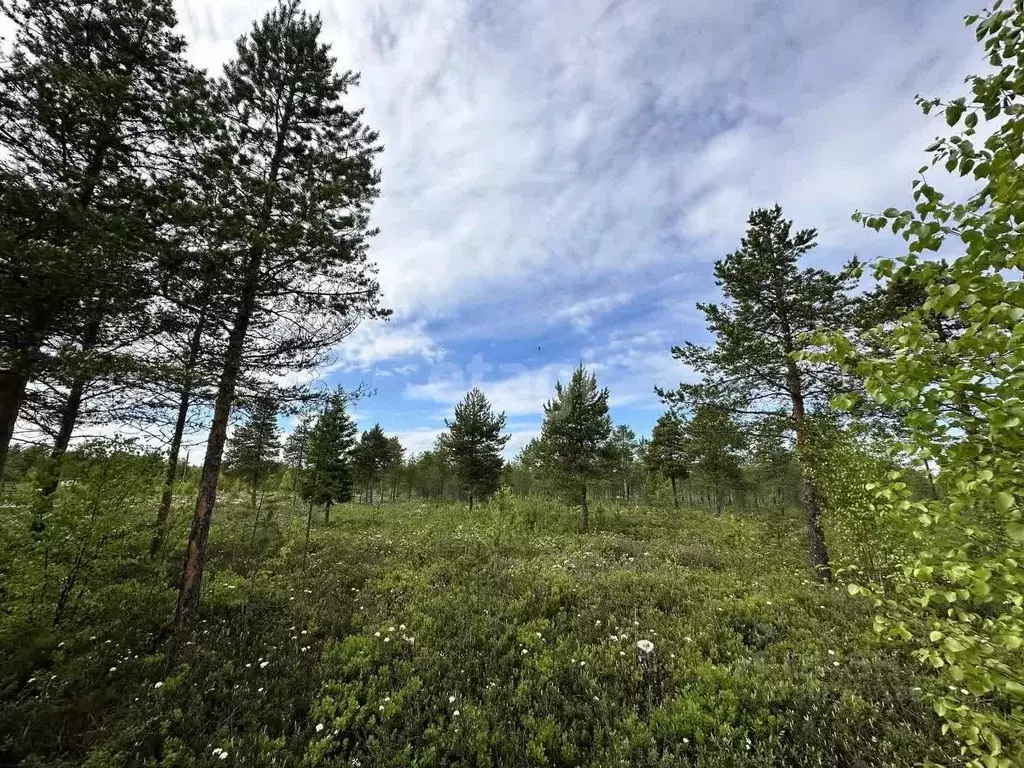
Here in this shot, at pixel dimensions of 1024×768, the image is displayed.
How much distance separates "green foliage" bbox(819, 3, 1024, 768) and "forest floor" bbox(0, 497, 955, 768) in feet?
13.1

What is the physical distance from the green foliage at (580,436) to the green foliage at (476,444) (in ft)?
20.6

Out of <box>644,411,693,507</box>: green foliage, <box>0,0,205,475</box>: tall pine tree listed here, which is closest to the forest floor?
<box>0,0,205,475</box>: tall pine tree

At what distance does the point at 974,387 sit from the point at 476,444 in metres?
27.5

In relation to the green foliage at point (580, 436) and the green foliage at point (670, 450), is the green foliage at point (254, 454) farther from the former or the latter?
the green foliage at point (670, 450)

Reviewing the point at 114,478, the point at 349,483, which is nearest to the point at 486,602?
the point at 114,478

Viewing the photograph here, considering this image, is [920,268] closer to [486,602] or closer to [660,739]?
[660,739]

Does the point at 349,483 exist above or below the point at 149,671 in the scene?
above

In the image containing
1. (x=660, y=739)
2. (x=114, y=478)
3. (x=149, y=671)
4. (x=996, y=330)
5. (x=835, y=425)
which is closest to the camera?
(x=996, y=330)

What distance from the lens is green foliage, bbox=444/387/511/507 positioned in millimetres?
28859

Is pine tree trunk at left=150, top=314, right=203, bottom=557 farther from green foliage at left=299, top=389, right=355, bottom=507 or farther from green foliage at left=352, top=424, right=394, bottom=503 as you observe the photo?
green foliage at left=352, top=424, right=394, bottom=503

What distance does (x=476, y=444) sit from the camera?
28.9m

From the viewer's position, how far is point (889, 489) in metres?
2.57

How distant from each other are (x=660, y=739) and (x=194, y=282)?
11517mm

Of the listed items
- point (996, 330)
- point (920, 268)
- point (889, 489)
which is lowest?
point (889, 489)
